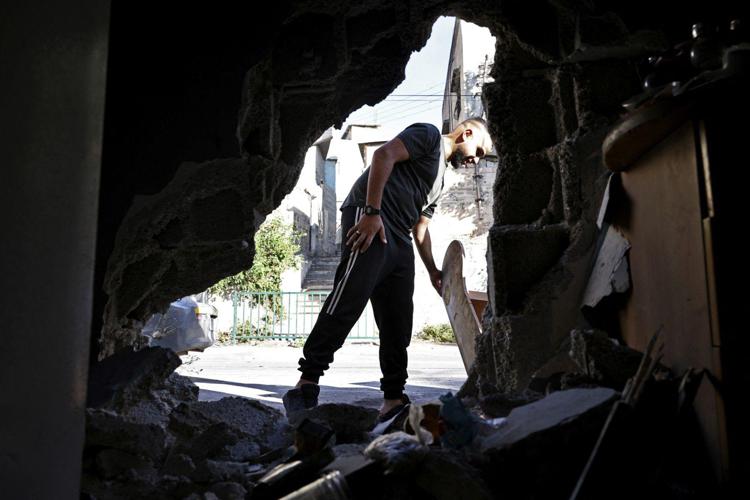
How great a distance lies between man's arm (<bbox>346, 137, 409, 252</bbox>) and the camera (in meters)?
2.55

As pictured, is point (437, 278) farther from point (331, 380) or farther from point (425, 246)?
point (331, 380)

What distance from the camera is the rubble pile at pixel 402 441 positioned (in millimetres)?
1319

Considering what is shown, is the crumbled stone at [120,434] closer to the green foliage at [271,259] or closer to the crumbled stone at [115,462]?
the crumbled stone at [115,462]

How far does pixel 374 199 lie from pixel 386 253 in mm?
249

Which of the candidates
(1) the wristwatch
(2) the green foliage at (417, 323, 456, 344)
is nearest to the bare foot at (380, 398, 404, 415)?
(1) the wristwatch

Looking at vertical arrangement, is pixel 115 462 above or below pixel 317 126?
below

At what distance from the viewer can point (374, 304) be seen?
2869 mm

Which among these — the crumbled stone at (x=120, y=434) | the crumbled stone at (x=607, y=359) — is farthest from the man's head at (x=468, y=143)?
the crumbled stone at (x=120, y=434)

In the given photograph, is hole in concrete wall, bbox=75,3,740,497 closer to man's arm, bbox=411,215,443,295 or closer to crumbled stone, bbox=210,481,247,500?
crumbled stone, bbox=210,481,247,500

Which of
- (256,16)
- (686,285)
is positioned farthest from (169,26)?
(686,285)

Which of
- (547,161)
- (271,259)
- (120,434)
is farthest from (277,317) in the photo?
(120,434)

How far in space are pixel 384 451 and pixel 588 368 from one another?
706 mm

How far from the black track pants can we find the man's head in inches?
24.5

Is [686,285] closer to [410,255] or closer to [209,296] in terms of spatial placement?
[410,255]
